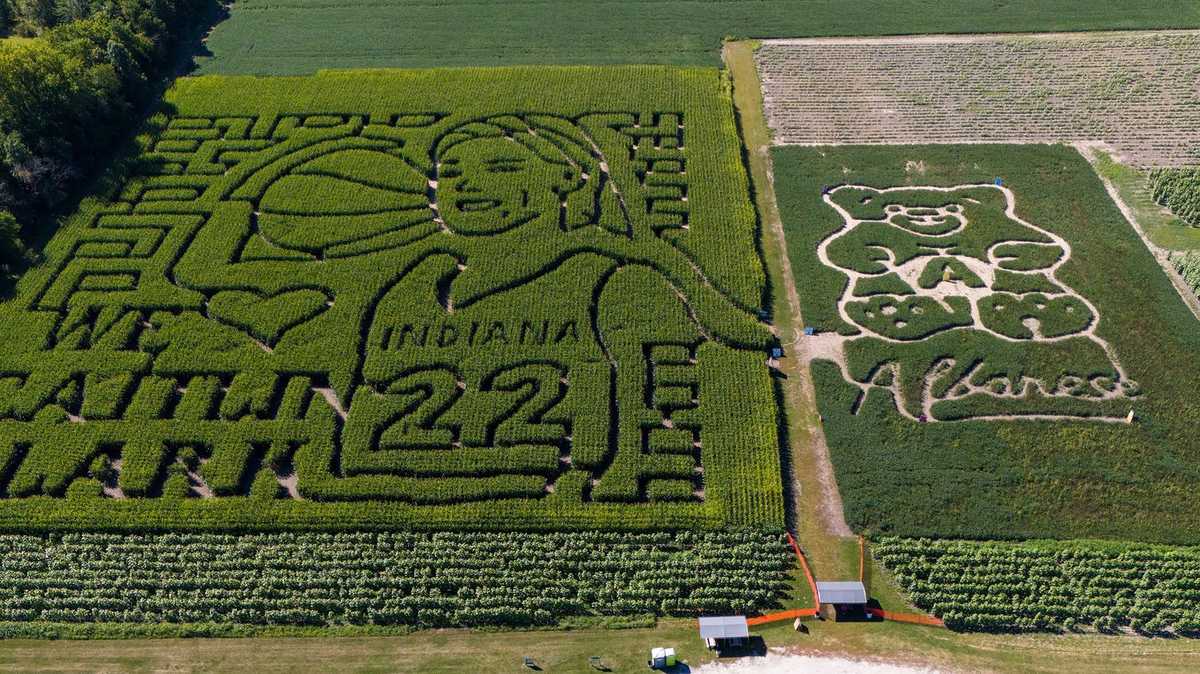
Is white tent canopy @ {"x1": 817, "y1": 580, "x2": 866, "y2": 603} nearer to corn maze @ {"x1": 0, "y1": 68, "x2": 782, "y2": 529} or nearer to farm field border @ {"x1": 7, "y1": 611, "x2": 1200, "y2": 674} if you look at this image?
farm field border @ {"x1": 7, "y1": 611, "x2": 1200, "y2": 674}

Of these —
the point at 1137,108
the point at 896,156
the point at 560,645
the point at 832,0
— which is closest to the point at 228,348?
the point at 560,645

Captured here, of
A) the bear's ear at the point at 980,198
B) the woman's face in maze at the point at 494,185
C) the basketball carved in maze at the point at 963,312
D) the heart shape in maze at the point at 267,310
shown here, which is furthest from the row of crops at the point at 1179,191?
the heart shape in maze at the point at 267,310

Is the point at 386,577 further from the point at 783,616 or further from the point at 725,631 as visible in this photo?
the point at 783,616

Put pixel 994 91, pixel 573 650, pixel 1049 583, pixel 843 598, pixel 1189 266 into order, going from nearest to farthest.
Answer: pixel 573 650, pixel 843 598, pixel 1049 583, pixel 1189 266, pixel 994 91

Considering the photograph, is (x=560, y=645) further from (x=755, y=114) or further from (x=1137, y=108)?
(x=1137, y=108)

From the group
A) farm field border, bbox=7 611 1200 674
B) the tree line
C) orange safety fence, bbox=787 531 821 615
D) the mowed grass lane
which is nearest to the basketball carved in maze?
orange safety fence, bbox=787 531 821 615

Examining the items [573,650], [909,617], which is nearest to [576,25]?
[573,650]
